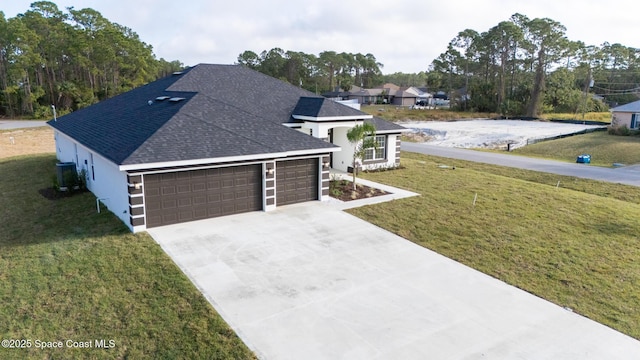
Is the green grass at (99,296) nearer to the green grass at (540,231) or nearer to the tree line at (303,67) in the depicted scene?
the green grass at (540,231)

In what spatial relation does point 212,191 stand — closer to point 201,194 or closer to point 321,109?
point 201,194

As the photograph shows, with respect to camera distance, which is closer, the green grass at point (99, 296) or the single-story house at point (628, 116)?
the green grass at point (99, 296)

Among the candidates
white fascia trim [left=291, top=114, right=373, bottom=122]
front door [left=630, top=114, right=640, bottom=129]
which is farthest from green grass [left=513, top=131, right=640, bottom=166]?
white fascia trim [left=291, top=114, right=373, bottom=122]

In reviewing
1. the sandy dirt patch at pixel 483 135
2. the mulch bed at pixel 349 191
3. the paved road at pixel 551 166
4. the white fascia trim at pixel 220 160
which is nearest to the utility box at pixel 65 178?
the white fascia trim at pixel 220 160

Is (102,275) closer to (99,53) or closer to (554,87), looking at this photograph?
(99,53)

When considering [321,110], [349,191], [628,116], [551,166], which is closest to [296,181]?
[349,191]

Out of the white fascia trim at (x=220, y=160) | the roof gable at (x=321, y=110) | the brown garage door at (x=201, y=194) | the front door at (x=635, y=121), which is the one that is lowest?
the brown garage door at (x=201, y=194)
